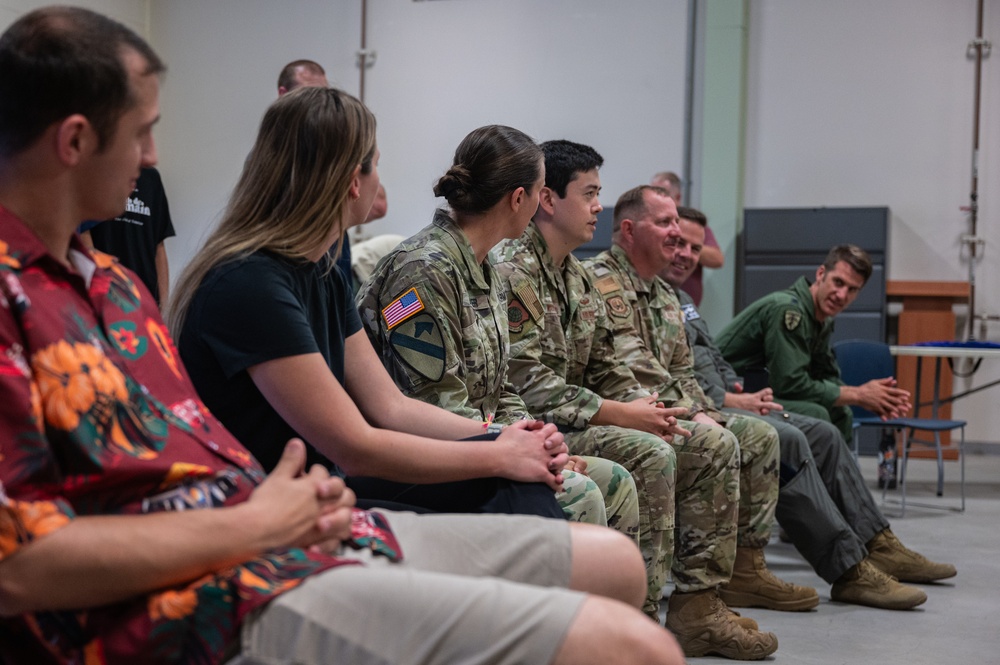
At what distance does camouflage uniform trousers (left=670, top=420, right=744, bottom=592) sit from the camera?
290 cm

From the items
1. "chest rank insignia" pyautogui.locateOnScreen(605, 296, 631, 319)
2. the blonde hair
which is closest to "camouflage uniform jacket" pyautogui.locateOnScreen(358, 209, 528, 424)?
the blonde hair

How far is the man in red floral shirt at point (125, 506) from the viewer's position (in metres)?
0.97

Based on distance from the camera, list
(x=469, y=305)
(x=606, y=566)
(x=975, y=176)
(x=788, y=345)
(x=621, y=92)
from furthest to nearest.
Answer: (x=621, y=92) → (x=975, y=176) → (x=788, y=345) → (x=469, y=305) → (x=606, y=566)

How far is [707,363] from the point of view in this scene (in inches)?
155

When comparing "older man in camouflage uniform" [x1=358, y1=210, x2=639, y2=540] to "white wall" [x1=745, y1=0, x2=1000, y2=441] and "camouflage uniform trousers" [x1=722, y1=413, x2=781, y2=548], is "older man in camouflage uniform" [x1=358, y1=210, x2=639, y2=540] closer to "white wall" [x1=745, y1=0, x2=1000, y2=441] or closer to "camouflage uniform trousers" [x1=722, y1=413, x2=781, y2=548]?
"camouflage uniform trousers" [x1=722, y1=413, x2=781, y2=548]

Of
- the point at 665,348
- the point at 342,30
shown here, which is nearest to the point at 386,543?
the point at 665,348

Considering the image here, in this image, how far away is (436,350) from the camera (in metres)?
2.14

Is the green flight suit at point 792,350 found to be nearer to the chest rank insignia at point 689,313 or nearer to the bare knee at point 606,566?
the chest rank insignia at point 689,313

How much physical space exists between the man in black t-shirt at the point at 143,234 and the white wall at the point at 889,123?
210 inches

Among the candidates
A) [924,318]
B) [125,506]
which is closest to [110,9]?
[924,318]

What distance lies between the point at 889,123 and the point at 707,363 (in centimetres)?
434

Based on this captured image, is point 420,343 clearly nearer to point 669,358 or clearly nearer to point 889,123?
point 669,358

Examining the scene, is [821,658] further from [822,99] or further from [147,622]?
[822,99]

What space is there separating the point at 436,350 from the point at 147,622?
3.88 feet
